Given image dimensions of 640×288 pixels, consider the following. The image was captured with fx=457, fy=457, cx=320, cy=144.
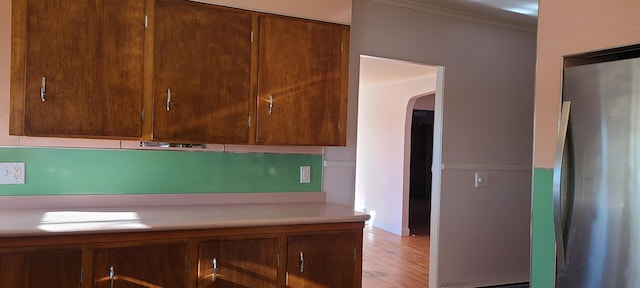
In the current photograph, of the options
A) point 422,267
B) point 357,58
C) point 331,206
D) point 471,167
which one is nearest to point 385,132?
point 422,267

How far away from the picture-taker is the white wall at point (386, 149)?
6.36 metres

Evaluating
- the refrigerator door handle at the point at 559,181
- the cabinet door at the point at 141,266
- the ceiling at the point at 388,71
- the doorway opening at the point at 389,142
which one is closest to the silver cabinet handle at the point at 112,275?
the cabinet door at the point at 141,266

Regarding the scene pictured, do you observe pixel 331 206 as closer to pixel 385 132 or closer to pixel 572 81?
pixel 572 81

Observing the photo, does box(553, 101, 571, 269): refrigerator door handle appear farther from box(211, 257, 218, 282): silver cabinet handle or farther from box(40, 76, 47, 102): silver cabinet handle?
box(40, 76, 47, 102): silver cabinet handle

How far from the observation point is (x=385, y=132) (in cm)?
687

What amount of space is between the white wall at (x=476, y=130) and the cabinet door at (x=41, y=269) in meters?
2.23

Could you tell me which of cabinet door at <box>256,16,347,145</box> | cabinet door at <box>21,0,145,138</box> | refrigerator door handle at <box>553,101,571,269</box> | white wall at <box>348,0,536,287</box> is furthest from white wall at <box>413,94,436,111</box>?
cabinet door at <box>21,0,145,138</box>

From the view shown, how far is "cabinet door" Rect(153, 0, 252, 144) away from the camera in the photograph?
7.51 feet

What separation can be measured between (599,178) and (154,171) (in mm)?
2188

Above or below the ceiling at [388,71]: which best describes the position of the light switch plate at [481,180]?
below


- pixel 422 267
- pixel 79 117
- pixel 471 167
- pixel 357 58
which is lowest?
pixel 422 267

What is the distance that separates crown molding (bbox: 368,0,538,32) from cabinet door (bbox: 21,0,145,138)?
5.89 ft

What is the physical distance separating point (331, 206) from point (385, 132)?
4.23 m

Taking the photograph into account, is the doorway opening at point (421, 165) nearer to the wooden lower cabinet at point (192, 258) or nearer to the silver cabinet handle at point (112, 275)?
the wooden lower cabinet at point (192, 258)
